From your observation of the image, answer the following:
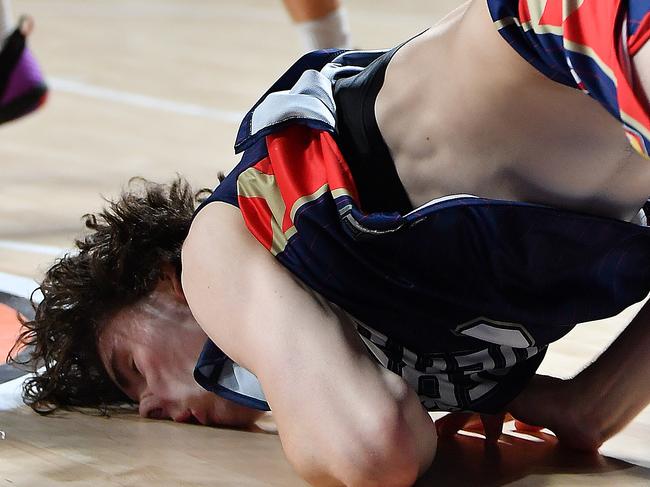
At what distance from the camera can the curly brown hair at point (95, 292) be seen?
1.44m

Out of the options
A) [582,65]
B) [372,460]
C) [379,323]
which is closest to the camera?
[582,65]

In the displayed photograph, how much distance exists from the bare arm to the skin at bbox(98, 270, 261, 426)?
0.13 metres

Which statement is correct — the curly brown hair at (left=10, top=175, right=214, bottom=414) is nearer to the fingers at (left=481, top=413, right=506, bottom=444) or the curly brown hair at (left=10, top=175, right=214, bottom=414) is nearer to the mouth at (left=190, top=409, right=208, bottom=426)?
the mouth at (left=190, top=409, right=208, bottom=426)

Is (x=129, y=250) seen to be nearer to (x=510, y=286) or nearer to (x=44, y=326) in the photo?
(x=44, y=326)

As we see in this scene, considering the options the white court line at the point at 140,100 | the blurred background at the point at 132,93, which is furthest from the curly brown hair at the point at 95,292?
the white court line at the point at 140,100

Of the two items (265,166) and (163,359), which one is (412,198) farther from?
(163,359)

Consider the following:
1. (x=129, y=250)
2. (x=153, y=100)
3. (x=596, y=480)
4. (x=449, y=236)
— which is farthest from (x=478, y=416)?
(x=153, y=100)

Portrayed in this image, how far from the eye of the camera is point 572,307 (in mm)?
1257

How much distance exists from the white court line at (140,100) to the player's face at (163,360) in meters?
1.57

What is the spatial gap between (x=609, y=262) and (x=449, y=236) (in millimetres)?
165

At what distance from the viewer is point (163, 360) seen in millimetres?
1413

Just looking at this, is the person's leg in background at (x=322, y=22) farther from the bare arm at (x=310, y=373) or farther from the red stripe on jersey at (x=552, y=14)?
the red stripe on jersey at (x=552, y=14)

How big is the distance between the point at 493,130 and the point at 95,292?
1.70ft

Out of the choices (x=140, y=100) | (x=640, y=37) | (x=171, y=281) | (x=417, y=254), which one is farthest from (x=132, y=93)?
(x=640, y=37)
